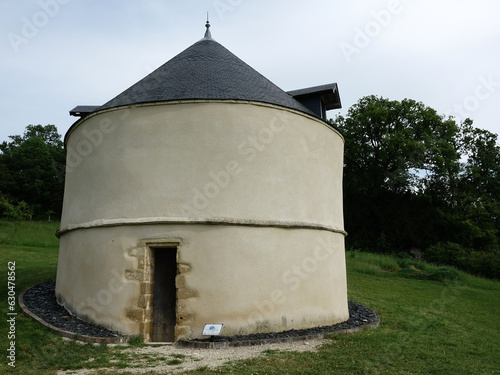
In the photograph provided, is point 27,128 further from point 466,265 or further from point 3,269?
point 466,265

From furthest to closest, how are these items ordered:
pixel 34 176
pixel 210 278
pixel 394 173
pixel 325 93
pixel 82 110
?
pixel 34 176, pixel 394 173, pixel 82 110, pixel 325 93, pixel 210 278

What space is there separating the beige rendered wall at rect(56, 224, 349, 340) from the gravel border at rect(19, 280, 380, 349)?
182 millimetres

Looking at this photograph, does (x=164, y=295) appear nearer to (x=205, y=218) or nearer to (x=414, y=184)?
(x=205, y=218)

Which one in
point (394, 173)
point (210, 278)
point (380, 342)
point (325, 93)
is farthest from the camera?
point (394, 173)

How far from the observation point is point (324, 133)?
9.77 meters

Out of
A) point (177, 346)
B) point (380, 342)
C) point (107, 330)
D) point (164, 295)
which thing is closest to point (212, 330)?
point (177, 346)

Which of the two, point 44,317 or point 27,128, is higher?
point 27,128

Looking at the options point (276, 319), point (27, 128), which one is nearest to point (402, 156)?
point (276, 319)

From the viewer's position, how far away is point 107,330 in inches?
311

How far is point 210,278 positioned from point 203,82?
4.13 meters

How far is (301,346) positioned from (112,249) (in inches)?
153

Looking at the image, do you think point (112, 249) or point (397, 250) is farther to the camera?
point (397, 250)

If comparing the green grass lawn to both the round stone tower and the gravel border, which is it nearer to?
the gravel border

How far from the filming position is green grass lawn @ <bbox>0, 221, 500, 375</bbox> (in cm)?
595
